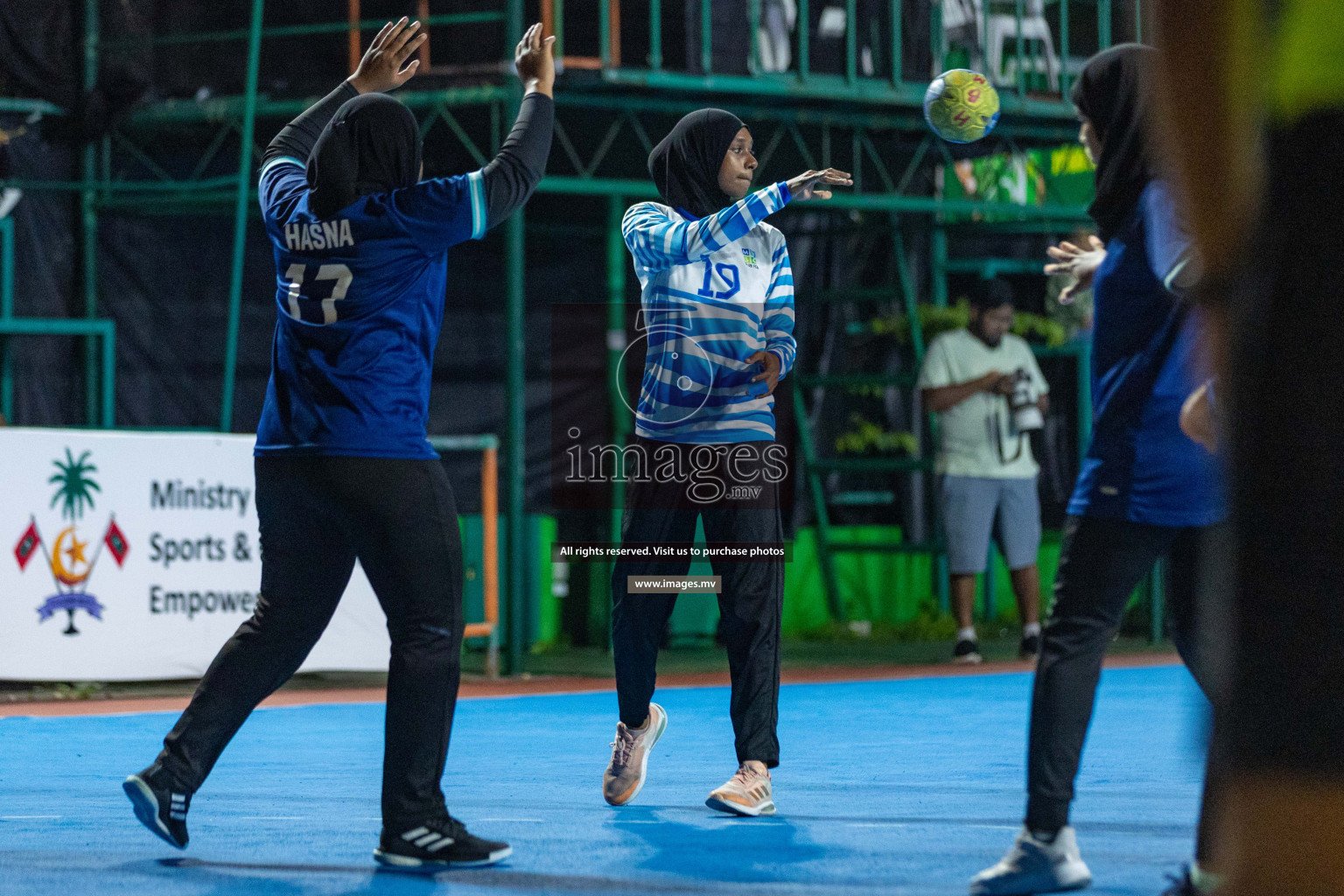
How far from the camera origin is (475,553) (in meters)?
11.0

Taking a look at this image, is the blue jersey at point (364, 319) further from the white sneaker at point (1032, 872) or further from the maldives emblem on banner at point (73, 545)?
the maldives emblem on banner at point (73, 545)

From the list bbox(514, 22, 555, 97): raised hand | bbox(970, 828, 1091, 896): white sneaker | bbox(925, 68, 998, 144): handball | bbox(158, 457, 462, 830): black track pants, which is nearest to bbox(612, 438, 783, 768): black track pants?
bbox(158, 457, 462, 830): black track pants

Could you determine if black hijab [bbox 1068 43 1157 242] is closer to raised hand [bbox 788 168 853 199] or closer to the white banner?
raised hand [bbox 788 168 853 199]

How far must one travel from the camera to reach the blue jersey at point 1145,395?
3.45 meters

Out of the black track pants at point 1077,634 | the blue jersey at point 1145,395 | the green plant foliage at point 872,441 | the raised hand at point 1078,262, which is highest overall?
the green plant foliage at point 872,441

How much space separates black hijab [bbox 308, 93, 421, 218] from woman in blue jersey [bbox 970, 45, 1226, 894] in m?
1.59

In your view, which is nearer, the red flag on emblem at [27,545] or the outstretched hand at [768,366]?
the outstretched hand at [768,366]

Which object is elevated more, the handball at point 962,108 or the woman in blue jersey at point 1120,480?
the handball at point 962,108

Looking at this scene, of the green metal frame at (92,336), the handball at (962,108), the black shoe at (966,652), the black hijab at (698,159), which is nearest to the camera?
the black hijab at (698,159)

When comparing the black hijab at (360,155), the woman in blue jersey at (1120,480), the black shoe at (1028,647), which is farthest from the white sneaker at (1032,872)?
the black shoe at (1028,647)

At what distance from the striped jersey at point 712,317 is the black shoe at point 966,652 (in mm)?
5795

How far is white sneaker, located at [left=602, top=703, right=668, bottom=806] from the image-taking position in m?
4.89

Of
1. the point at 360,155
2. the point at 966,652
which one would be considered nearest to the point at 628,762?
the point at 360,155

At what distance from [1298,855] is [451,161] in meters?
11.3
